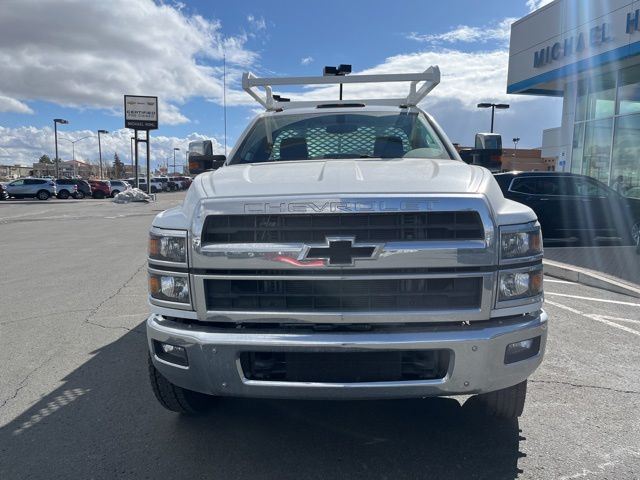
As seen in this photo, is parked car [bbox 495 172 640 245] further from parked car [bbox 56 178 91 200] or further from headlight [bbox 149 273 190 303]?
parked car [bbox 56 178 91 200]

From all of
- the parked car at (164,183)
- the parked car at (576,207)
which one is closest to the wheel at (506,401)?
the parked car at (576,207)

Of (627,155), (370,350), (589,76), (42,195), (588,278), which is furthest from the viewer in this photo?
(42,195)

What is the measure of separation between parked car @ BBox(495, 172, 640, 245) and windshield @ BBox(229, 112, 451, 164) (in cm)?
799

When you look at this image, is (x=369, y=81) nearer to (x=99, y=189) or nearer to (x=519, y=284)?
(x=519, y=284)

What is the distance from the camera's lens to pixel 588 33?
53.8ft

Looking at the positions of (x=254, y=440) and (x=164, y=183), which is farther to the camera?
(x=164, y=183)

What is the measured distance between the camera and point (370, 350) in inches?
96.6

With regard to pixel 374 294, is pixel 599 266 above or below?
below

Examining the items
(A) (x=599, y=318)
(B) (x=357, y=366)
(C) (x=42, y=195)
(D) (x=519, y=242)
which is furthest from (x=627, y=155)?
(C) (x=42, y=195)

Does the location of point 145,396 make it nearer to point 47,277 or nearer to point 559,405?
point 559,405

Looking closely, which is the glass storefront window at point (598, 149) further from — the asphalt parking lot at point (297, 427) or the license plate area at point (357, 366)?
the license plate area at point (357, 366)

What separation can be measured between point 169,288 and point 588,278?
23.0 ft

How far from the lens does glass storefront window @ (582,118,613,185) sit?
57.0ft

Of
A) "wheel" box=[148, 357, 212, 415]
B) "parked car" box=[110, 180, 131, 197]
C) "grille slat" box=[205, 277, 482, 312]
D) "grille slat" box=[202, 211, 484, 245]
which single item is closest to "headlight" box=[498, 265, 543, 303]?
"grille slat" box=[205, 277, 482, 312]
